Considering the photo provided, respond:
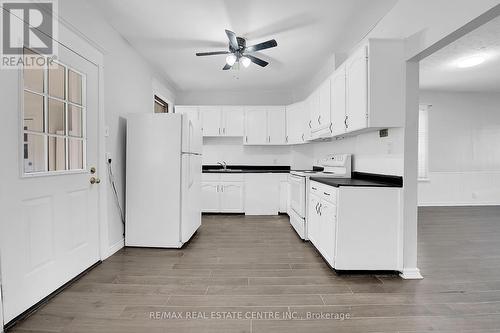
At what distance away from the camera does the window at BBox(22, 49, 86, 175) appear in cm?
176

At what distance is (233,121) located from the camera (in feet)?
17.1

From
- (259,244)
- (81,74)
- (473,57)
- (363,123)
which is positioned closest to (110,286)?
(259,244)

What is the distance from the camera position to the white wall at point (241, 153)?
548 centimetres

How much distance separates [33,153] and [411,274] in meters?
3.34

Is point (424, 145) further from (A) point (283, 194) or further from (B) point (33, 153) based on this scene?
(B) point (33, 153)

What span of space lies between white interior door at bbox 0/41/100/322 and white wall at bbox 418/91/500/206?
6.27 metres

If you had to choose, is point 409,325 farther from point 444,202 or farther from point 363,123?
point 444,202

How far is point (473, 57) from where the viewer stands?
141 inches

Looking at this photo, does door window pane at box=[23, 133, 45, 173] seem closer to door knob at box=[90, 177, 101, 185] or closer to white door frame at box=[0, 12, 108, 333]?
door knob at box=[90, 177, 101, 185]

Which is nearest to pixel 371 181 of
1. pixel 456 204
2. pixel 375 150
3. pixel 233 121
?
pixel 375 150

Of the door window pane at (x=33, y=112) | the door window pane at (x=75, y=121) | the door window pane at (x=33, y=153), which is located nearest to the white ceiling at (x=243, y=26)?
the door window pane at (x=75, y=121)

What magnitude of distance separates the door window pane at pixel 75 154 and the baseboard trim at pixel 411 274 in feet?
10.5

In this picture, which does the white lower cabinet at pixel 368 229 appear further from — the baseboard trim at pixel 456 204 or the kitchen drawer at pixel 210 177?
the baseboard trim at pixel 456 204

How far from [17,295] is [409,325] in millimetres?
2631
